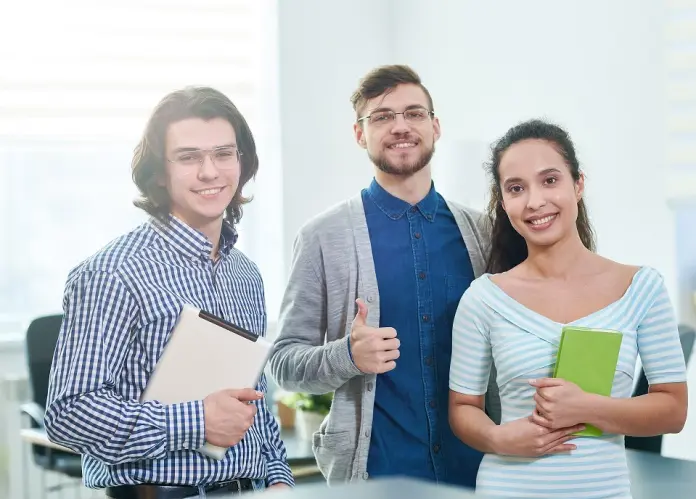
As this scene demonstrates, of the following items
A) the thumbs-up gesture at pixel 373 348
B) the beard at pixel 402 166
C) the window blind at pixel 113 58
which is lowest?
the thumbs-up gesture at pixel 373 348

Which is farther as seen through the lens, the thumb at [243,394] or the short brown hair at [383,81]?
the short brown hair at [383,81]

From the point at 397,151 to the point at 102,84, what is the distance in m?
2.79

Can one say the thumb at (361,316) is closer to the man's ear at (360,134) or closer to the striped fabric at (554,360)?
the striped fabric at (554,360)

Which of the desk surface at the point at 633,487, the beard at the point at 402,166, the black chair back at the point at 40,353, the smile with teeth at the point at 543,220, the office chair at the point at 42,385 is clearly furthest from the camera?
the black chair back at the point at 40,353

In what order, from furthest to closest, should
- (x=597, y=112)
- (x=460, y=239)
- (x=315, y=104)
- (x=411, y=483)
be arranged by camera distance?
(x=315, y=104), (x=597, y=112), (x=460, y=239), (x=411, y=483)

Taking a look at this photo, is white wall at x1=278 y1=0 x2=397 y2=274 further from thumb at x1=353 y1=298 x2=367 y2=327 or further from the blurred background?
thumb at x1=353 y1=298 x2=367 y2=327

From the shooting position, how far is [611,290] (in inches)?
74.4

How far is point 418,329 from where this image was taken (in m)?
2.22

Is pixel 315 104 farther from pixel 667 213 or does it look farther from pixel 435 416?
pixel 435 416

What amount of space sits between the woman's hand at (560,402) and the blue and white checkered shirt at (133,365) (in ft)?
1.80

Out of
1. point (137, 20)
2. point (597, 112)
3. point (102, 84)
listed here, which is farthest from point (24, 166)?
point (597, 112)

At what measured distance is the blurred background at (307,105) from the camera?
360cm

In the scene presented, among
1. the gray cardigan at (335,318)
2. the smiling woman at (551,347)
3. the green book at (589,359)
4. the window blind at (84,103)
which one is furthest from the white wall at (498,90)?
the green book at (589,359)

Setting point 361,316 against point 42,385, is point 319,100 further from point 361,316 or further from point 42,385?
point 361,316
